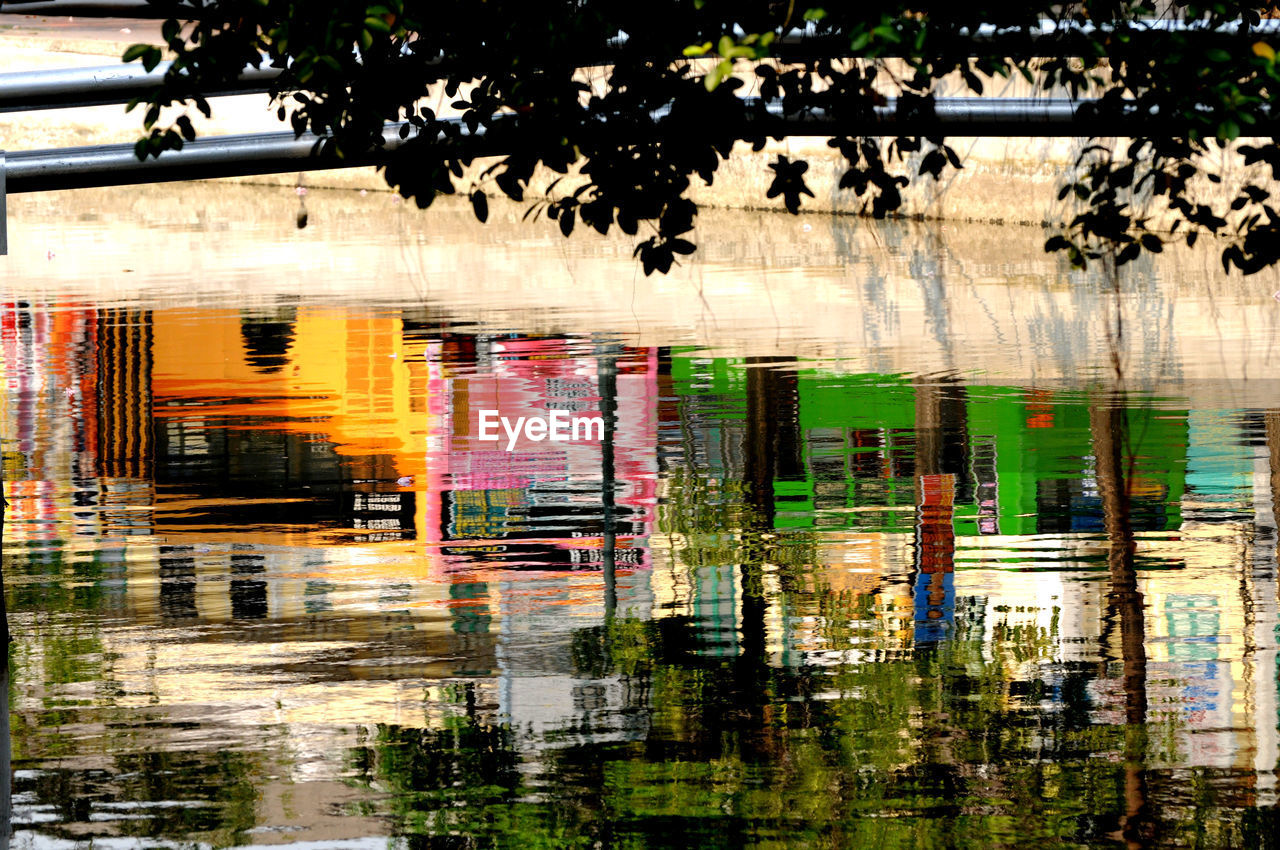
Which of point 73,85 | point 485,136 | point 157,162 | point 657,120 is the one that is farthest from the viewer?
point 157,162

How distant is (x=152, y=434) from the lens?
13.7m

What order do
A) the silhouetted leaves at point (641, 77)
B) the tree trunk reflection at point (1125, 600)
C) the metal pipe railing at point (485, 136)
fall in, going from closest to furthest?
1. the silhouetted leaves at point (641, 77)
2. the tree trunk reflection at point (1125, 600)
3. the metal pipe railing at point (485, 136)

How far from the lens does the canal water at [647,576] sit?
6.23 metres

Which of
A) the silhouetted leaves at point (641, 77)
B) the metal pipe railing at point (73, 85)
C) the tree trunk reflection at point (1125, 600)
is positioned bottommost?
the tree trunk reflection at point (1125, 600)

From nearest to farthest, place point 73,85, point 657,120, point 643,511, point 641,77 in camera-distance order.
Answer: point 641,77, point 657,120, point 643,511, point 73,85

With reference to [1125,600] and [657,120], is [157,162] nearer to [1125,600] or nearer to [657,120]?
[657,120]

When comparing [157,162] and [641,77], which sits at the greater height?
[157,162]

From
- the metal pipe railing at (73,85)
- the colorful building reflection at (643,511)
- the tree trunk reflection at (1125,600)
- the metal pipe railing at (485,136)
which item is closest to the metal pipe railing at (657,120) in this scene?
the metal pipe railing at (485,136)

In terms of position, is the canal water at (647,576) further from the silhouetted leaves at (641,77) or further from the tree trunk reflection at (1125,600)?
the silhouetted leaves at (641,77)

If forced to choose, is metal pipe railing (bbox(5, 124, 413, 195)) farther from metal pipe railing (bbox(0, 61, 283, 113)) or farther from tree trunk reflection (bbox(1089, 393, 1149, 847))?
tree trunk reflection (bbox(1089, 393, 1149, 847))

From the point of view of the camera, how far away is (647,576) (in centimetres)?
932

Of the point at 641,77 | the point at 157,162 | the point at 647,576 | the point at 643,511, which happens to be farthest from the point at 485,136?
the point at 157,162

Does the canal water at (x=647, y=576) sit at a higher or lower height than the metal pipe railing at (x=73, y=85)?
lower

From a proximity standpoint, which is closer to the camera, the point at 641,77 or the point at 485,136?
the point at 641,77
